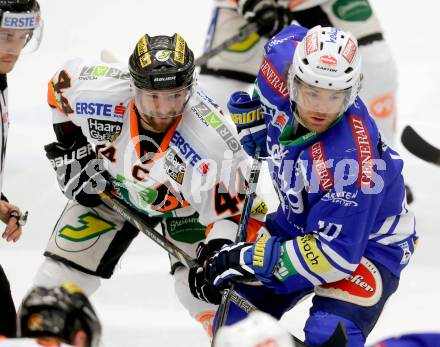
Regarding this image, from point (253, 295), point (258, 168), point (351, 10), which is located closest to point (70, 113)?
point (258, 168)

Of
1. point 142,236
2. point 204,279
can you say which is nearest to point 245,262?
point 204,279

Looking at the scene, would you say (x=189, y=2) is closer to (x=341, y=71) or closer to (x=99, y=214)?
(x=99, y=214)

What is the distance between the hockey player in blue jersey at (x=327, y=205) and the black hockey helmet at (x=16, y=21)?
0.76 metres

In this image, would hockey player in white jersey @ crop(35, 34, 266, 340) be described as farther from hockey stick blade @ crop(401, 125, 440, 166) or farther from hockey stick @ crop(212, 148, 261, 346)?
hockey stick blade @ crop(401, 125, 440, 166)

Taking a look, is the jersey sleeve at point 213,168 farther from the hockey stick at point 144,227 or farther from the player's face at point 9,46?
the player's face at point 9,46

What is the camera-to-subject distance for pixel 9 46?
2.89 m

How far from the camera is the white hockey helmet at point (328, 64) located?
2619 mm

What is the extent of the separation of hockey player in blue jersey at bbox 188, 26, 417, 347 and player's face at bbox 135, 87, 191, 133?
10.8 inches

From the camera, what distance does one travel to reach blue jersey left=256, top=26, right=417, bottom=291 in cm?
263

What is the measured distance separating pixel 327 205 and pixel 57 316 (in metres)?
0.88

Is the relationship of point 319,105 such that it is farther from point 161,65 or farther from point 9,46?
point 9,46

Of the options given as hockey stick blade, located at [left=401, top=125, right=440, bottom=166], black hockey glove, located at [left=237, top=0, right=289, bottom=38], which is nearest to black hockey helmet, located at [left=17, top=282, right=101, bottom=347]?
hockey stick blade, located at [left=401, top=125, right=440, bottom=166]

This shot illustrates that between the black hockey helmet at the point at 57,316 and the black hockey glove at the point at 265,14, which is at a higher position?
the black hockey helmet at the point at 57,316

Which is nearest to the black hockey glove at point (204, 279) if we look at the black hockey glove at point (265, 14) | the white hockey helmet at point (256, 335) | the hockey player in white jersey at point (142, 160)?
the hockey player in white jersey at point (142, 160)
